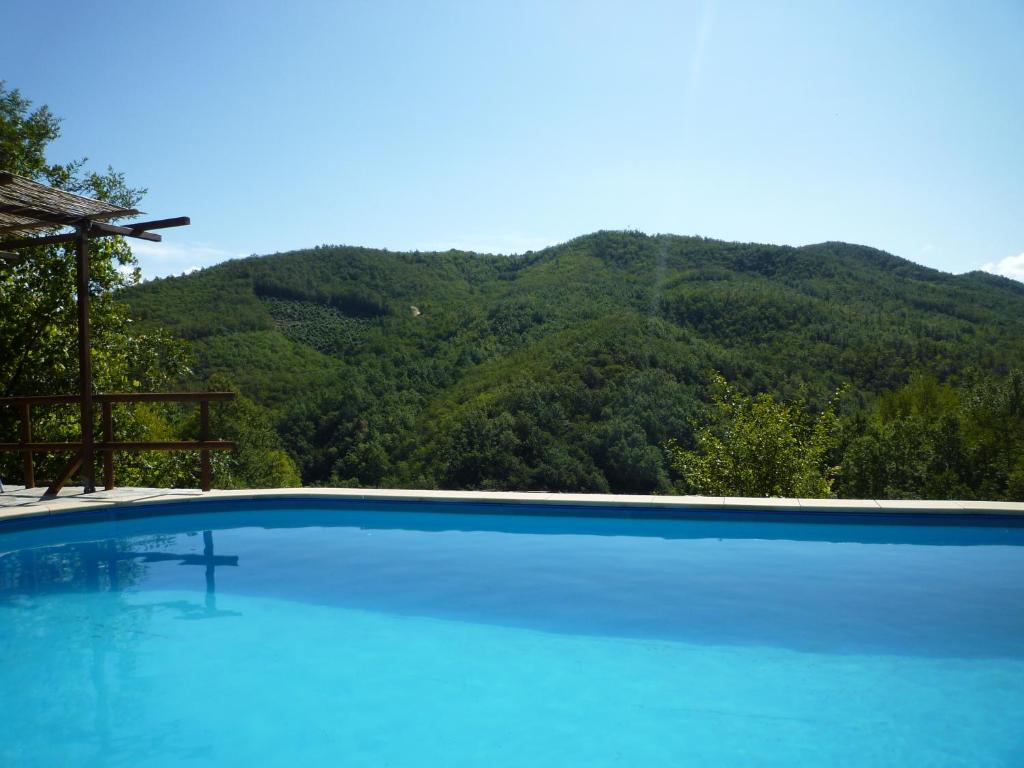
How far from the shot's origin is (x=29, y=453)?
561cm

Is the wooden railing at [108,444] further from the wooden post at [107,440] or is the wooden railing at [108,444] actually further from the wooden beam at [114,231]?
the wooden beam at [114,231]

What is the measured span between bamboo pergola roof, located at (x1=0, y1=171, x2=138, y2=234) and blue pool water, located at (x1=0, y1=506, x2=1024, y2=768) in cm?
216

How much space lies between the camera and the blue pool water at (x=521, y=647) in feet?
7.30

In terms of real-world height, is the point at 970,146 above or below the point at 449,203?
below

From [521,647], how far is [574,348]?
87.7 ft

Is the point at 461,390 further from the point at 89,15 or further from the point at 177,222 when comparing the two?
the point at 177,222

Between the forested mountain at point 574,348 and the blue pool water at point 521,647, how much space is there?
10.00 meters

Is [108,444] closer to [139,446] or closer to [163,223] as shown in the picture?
[139,446]

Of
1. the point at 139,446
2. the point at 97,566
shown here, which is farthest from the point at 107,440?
the point at 97,566

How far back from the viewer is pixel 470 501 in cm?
530

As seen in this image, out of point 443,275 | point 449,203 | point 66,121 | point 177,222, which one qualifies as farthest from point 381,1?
point 443,275

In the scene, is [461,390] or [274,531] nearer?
[274,531]

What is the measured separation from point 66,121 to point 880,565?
1047 cm

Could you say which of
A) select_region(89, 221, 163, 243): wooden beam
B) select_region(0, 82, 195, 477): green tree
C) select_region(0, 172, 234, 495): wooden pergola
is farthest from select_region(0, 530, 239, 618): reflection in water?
select_region(0, 82, 195, 477): green tree
